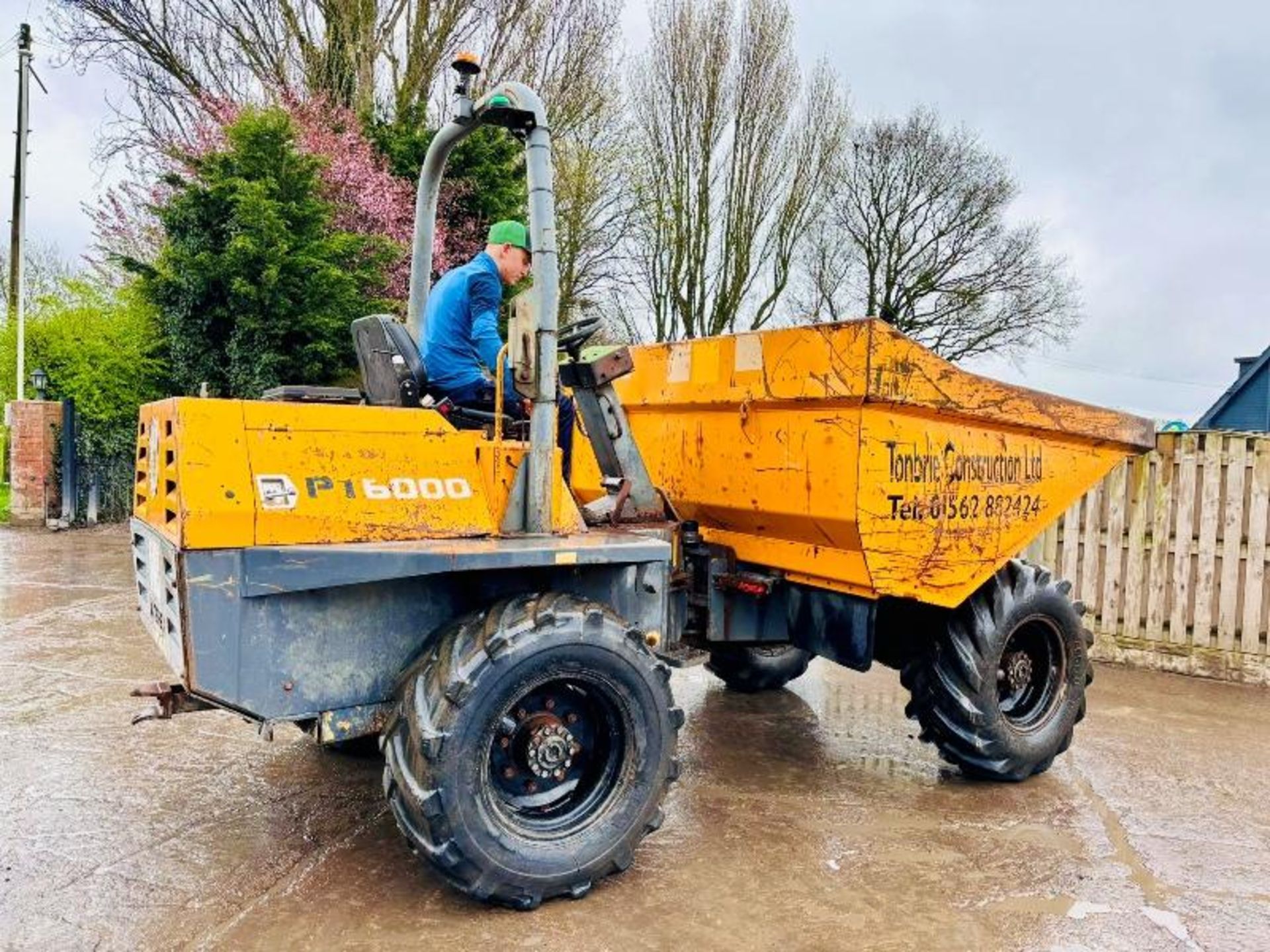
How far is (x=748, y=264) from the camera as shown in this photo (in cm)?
2205

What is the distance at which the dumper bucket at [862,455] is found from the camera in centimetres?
398

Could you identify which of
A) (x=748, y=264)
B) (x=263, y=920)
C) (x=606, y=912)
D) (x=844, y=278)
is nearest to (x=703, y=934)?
(x=606, y=912)

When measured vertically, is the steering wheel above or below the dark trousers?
above

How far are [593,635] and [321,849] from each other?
134cm

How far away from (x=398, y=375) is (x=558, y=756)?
1.49m

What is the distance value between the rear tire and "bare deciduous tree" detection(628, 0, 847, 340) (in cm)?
1552

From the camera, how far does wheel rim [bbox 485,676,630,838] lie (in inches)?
137

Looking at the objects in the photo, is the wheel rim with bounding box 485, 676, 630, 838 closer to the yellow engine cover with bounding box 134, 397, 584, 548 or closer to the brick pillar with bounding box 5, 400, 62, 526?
the yellow engine cover with bounding box 134, 397, 584, 548

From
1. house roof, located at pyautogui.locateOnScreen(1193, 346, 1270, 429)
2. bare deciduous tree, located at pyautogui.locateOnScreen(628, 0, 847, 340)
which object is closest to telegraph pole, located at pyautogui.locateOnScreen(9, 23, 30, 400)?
bare deciduous tree, located at pyautogui.locateOnScreen(628, 0, 847, 340)

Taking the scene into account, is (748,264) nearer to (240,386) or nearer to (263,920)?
(240,386)

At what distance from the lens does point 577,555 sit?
348 cm

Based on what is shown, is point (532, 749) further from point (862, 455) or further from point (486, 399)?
point (862, 455)

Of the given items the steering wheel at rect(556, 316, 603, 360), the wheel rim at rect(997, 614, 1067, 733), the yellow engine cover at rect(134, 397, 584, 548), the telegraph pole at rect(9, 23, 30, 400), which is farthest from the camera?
the telegraph pole at rect(9, 23, 30, 400)

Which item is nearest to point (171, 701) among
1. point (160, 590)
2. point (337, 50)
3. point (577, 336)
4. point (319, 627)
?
point (160, 590)
